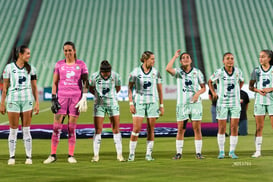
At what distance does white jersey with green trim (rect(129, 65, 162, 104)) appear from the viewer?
9.59 metres

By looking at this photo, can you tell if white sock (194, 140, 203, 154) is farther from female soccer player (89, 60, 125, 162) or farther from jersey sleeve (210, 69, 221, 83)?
female soccer player (89, 60, 125, 162)

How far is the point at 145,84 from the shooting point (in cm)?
961

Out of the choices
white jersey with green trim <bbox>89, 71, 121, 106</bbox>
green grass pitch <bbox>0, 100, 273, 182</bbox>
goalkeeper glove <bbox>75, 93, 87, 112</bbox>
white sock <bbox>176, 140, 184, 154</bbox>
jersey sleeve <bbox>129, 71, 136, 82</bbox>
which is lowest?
green grass pitch <bbox>0, 100, 273, 182</bbox>

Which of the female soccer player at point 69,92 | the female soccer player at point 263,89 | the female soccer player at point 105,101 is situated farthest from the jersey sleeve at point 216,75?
the female soccer player at point 69,92

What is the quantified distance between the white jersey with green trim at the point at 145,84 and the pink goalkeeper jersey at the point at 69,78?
941mm

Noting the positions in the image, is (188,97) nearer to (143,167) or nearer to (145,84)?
(145,84)

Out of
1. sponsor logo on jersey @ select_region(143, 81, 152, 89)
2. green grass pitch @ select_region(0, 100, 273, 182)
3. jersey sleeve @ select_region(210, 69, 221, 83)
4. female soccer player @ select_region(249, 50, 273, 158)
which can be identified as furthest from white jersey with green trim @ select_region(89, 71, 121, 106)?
female soccer player @ select_region(249, 50, 273, 158)

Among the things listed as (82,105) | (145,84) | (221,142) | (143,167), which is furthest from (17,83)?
(221,142)

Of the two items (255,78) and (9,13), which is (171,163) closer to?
(255,78)

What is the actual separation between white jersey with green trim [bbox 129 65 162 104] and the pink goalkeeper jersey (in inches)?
37.0

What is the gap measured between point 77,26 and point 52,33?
2381mm

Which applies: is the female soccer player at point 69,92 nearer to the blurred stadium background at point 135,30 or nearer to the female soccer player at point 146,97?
the female soccer player at point 146,97

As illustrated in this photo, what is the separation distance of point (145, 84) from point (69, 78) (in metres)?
1.37

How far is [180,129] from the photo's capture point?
32.2 feet
